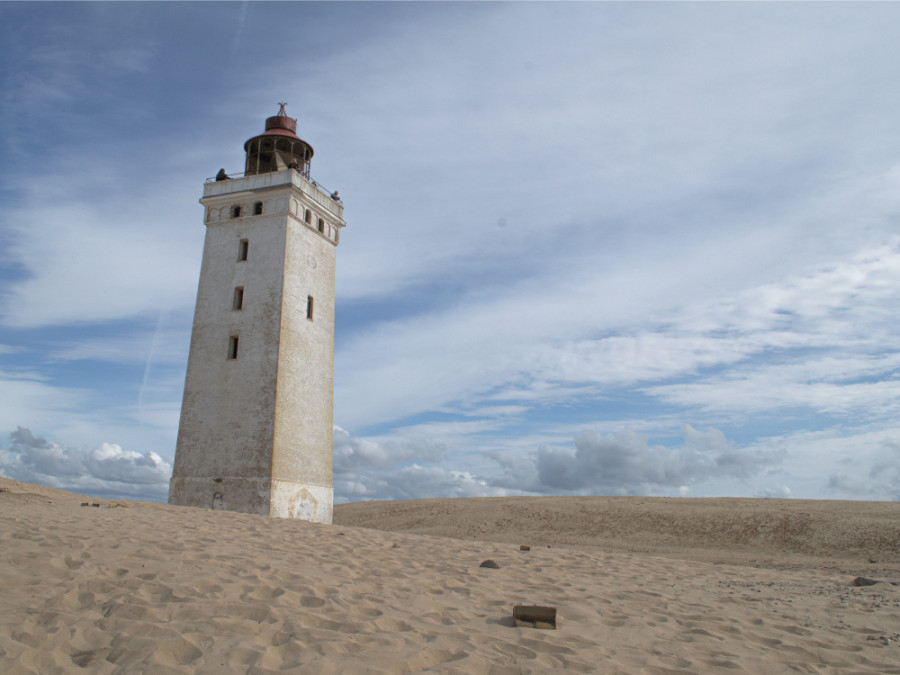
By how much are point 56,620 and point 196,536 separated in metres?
4.24

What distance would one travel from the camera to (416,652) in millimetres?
4637

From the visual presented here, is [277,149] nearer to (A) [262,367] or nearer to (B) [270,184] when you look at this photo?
(B) [270,184]

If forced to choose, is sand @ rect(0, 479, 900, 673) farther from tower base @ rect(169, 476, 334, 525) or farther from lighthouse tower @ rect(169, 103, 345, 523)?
lighthouse tower @ rect(169, 103, 345, 523)

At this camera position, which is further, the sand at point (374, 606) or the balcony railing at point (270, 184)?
the balcony railing at point (270, 184)

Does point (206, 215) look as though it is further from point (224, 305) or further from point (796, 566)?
point (796, 566)

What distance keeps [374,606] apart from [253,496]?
48.2ft

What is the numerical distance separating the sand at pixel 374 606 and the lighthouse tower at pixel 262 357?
26.1ft

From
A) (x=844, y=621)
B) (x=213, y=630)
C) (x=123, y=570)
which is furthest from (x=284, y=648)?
(x=844, y=621)

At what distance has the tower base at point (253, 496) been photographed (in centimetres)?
1916

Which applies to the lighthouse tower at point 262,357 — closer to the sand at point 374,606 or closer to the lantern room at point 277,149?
the lantern room at point 277,149

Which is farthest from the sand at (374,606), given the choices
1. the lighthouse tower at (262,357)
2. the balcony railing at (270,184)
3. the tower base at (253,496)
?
the balcony railing at (270,184)

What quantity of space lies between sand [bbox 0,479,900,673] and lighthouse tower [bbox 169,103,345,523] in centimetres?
796

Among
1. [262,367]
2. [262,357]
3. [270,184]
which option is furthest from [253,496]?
[270,184]

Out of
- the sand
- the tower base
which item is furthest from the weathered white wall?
the sand
